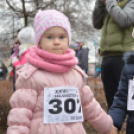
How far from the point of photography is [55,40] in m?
1.72

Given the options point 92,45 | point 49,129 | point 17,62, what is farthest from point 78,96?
point 92,45

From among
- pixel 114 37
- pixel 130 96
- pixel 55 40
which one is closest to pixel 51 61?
pixel 55 40

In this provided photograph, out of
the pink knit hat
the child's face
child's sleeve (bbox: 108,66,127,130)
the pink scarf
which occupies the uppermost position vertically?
the pink knit hat

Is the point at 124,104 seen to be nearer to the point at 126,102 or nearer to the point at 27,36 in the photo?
the point at 126,102

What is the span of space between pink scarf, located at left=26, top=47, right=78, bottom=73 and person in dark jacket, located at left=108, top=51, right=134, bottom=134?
639 mm

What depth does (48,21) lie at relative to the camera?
177 centimetres

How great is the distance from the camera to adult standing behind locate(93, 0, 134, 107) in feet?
9.05

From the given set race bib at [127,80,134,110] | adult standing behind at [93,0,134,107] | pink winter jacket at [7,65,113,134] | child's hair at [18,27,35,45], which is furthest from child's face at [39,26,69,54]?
child's hair at [18,27,35,45]

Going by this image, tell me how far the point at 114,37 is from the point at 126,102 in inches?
40.0

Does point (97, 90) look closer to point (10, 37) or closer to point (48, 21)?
point (10, 37)

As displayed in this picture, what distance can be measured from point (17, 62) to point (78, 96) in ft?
7.10

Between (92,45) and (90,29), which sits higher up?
(90,29)

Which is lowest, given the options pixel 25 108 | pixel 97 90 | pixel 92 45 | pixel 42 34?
pixel 97 90

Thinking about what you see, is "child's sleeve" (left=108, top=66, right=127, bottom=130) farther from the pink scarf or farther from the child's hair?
the child's hair
